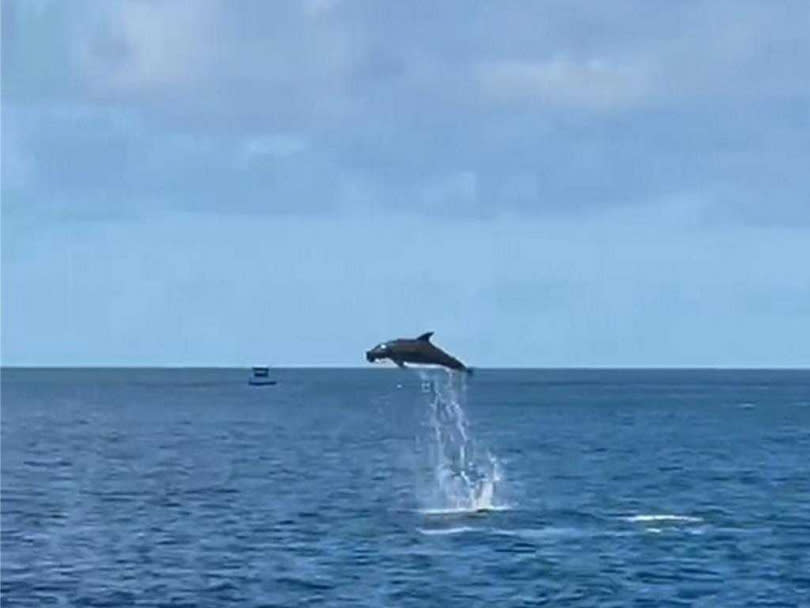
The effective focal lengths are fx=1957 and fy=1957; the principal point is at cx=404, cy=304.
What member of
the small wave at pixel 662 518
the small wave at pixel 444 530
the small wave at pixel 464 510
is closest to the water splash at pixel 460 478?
the small wave at pixel 464 510

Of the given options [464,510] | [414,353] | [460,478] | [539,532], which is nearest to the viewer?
[414,353]

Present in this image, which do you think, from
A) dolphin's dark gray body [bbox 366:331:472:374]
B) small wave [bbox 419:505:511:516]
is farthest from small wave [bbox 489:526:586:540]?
dolphin's dark gray body [bbox 366:331:472:374]

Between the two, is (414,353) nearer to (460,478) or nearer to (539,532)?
(539,532)

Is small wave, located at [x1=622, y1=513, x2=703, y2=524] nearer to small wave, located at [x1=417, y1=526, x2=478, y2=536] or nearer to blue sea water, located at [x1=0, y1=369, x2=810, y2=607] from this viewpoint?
blue sea water, located at [x1=0, y1=369, x2=810, y2=607]

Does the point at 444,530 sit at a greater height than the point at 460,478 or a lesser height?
lesser

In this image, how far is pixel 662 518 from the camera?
344 ft

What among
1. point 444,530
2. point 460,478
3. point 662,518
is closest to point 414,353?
point 444,530

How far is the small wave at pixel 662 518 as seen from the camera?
102588 millimetres

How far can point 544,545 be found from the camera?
89.4 metres

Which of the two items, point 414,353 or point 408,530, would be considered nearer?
point 414,353

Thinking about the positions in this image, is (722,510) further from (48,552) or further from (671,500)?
(48,552)

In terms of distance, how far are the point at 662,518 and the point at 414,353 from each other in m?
42.4

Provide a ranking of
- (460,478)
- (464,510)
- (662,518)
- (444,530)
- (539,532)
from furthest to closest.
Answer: (460,478) → (464,510) → (662,518) → (539,532) → (444,530)

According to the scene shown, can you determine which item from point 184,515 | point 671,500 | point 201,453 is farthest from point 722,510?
point 201,453
